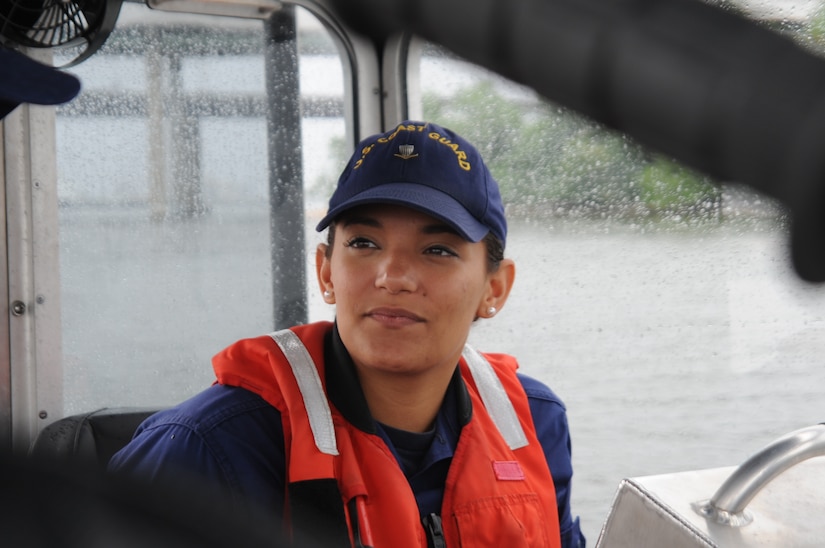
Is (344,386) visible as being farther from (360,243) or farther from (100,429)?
(100,429)

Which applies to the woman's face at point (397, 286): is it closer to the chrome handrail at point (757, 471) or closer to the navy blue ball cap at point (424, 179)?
the navy blue ball cap at point (424, 179)

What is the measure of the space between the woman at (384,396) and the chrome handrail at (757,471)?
0.48m

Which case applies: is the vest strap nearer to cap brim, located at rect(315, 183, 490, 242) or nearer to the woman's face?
the woman's face

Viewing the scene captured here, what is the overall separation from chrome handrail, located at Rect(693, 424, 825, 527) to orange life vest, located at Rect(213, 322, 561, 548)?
0.46 meters

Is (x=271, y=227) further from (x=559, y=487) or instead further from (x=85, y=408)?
(x=559, y=487)

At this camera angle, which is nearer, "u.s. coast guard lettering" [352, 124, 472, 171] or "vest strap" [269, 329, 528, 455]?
"vest strap" [269, 329, 528, 455]

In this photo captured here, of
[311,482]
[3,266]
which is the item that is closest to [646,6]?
[311,482]

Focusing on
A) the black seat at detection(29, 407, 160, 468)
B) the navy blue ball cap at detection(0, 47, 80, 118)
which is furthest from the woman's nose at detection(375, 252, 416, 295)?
the navy blue ball cap at detection(0, 47, 80, 118)

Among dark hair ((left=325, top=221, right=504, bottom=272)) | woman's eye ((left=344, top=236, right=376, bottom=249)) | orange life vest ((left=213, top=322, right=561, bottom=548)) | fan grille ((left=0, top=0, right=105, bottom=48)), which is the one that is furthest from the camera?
fan grille ((left=0, top=0, right=105, bottom=48))

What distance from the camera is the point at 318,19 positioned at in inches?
105

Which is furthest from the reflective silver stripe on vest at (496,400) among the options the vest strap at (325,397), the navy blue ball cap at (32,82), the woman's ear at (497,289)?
the navy blue ball cap at (32,82)

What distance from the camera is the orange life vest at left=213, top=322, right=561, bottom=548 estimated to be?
1452mm

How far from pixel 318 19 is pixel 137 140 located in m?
0.59

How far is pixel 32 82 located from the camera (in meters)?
0.45
